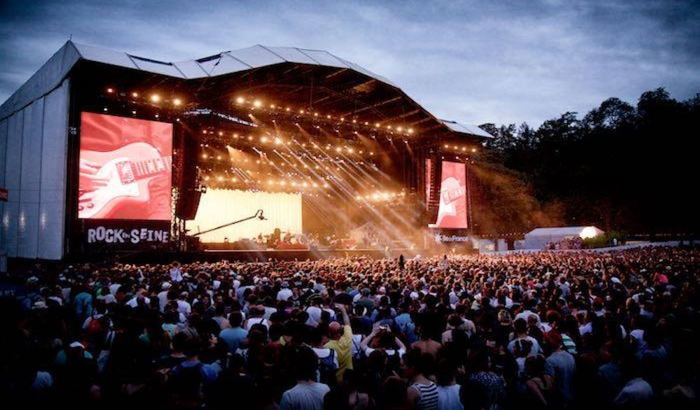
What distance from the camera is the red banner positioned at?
25484 millimetres

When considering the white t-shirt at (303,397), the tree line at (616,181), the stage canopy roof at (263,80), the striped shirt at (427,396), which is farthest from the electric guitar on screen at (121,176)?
the tree line at (616,181)

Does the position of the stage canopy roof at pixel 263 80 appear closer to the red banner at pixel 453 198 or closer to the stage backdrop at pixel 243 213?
the red banner at pixel 453 198

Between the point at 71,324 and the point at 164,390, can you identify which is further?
the point at 71,324

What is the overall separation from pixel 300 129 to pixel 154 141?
6.63 m

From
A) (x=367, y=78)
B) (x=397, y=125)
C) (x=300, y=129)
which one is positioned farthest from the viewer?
(x=397, y=125)

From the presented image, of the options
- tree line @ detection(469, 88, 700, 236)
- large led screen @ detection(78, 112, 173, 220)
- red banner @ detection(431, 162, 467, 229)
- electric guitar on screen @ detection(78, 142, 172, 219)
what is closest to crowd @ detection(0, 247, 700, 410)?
electric guitar on screen @ detection(78, 142, 172, 219)

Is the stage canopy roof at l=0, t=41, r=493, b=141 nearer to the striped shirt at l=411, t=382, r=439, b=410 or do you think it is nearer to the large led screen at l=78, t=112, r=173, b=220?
the large led screen at l=78, t=112, r=173, b=220

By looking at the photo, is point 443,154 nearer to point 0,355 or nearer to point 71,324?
point 71,324

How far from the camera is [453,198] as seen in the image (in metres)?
26.1

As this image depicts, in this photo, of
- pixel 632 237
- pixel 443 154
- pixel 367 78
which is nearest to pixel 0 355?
pixel 367 78

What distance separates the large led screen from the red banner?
46.9 feet

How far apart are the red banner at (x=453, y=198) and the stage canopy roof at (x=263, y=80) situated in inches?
138

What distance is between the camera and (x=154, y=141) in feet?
56.5

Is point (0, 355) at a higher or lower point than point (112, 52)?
lower
